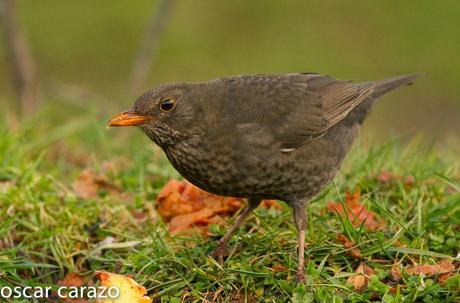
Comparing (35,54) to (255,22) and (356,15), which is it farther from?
(356,15)

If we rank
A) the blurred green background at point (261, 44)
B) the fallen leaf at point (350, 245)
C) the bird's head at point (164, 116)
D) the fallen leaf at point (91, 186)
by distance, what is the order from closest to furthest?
1. the fallen leaf at point (350, 245)
2. the bird's head at point (164, 116)
3. the fallen leaf at point (91, 186)
4. the blurred green background at point (261, 44)

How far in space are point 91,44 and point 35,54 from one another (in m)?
0.88

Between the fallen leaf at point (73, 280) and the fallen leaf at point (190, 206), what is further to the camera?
the fallen leaf at point (190, 206)

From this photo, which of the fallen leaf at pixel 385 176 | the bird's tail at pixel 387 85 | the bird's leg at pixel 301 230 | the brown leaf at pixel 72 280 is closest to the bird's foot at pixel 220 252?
the bird's leg at pixel 301 230

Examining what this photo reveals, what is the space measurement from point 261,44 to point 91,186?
6974 millimetres

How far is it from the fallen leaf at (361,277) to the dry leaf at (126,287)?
3.89 ft

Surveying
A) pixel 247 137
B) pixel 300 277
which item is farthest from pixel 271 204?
pixel 300 277

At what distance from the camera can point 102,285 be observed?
4.75 metres

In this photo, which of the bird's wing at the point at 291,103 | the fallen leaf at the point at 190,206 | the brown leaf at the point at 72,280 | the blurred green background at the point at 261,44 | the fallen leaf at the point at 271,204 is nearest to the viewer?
the brown leaf at the point at 72,280

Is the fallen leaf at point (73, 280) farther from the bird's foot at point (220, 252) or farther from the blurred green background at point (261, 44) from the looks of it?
the blurred green background at point (261, 44)

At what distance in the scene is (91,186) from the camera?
21.0ft

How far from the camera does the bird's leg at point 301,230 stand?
16.0 feet

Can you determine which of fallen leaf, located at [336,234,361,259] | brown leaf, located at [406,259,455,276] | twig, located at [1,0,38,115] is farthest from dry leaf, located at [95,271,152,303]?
twig, located at [1,0,38,115]

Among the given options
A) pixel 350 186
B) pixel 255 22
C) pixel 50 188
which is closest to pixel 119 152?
pixel 50 188
